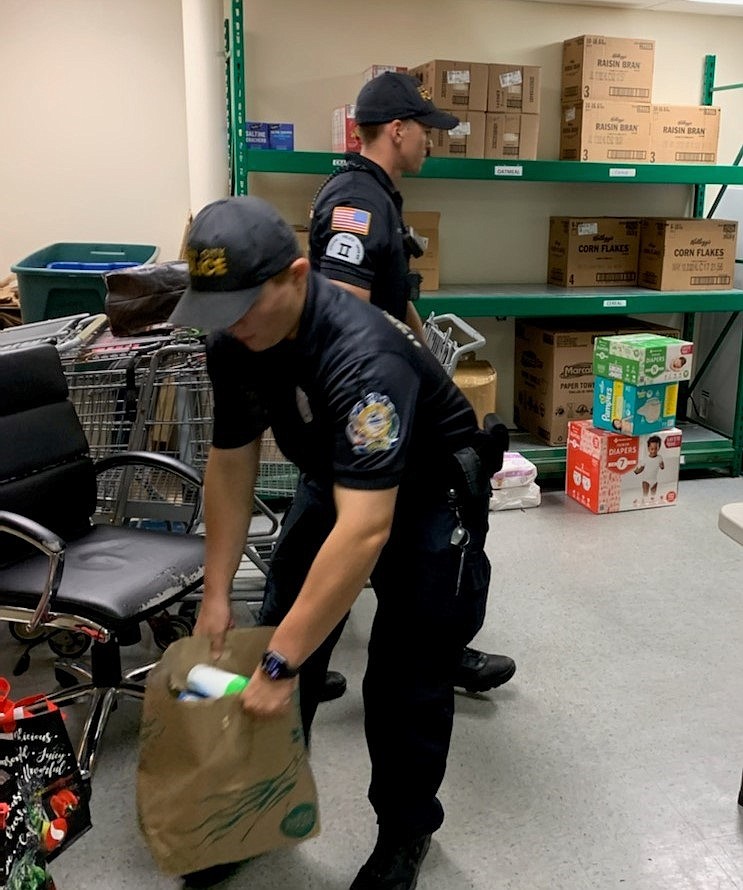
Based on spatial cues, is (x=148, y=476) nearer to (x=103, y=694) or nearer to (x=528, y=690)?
(x=103, y=694)

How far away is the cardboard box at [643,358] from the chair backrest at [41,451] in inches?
99.8

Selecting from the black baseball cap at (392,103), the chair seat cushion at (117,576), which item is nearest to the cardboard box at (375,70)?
the black baseball cap at (392,103)

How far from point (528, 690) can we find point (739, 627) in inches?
36.0

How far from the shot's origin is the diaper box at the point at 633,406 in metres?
4.01

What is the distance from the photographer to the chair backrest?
7.69ft

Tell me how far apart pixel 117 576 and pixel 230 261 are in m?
1.17

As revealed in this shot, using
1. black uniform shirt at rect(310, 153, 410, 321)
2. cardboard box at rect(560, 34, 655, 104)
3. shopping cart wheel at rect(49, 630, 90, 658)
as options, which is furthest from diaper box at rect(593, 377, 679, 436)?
shopping cart wheel at rect(49, 630, 90, 658)

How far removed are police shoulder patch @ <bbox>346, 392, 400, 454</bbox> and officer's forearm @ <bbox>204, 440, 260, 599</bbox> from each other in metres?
0.42

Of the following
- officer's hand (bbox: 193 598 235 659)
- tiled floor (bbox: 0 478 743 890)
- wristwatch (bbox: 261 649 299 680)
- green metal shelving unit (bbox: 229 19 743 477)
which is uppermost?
green metal shelving unit (bbox: 229 19 743 477)

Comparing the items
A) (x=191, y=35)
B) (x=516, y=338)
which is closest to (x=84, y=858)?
(x=191, y=35)

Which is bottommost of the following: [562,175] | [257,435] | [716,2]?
[257,435]

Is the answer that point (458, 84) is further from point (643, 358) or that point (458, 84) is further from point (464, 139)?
point (643, 358)

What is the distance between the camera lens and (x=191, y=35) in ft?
12.5

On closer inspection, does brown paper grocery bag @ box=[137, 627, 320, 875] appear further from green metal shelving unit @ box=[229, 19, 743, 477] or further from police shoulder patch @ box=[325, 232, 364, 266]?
green metal shelving unit @ box=[229, 19, 743, 477]
